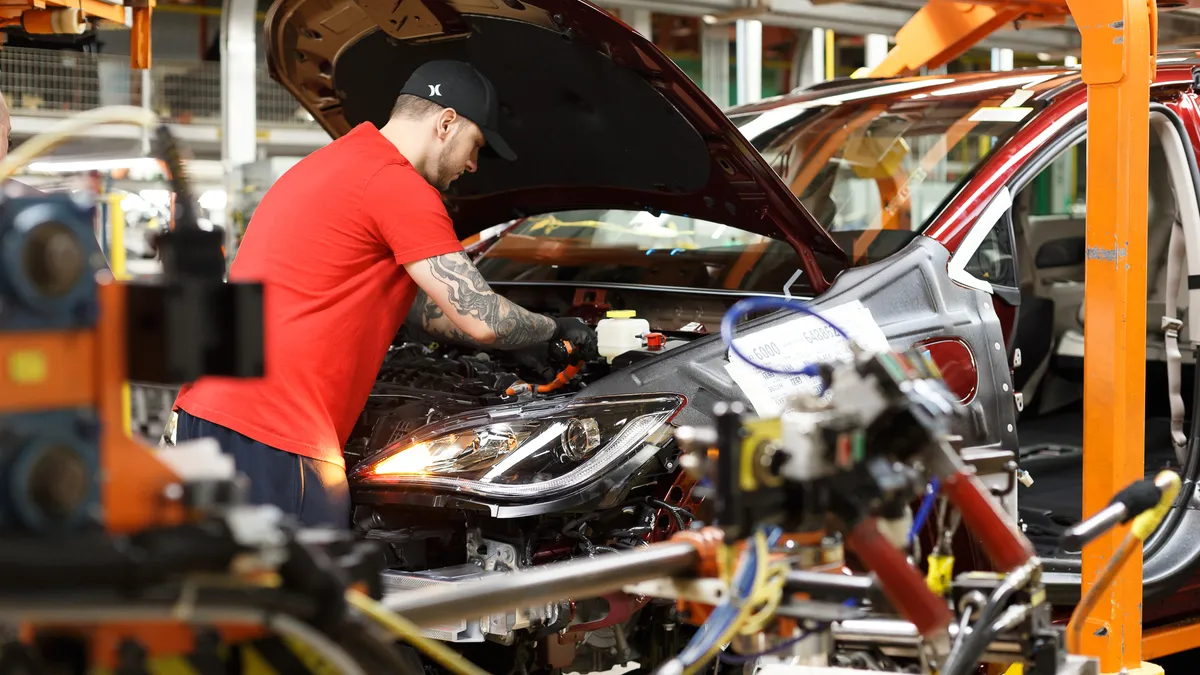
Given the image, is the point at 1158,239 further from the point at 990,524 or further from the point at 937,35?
the point at 990,524

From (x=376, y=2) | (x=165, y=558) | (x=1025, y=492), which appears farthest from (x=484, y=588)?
(x=1025, y=492)

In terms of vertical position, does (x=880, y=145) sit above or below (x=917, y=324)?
above

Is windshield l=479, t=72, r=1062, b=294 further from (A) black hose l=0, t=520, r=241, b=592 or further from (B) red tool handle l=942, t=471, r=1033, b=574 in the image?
(A) black hose l=0, t=520, r=241, b=592

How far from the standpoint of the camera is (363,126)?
3254mm

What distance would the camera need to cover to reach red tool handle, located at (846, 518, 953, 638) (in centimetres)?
188

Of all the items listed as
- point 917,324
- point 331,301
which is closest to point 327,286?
point 331,301

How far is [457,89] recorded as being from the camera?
327 centimetres

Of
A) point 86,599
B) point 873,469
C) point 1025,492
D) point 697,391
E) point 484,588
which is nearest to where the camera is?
point 86,599

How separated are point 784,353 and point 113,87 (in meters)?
5.50

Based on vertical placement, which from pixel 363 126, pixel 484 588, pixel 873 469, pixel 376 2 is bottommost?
pixel 484 588

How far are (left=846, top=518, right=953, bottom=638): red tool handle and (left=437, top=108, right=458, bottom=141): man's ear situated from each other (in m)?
1.74

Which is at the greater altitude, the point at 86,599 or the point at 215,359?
the point at 215,359

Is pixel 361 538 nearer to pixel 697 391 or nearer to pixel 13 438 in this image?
pixel 697 391

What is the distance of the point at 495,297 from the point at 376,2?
0.85 meters
